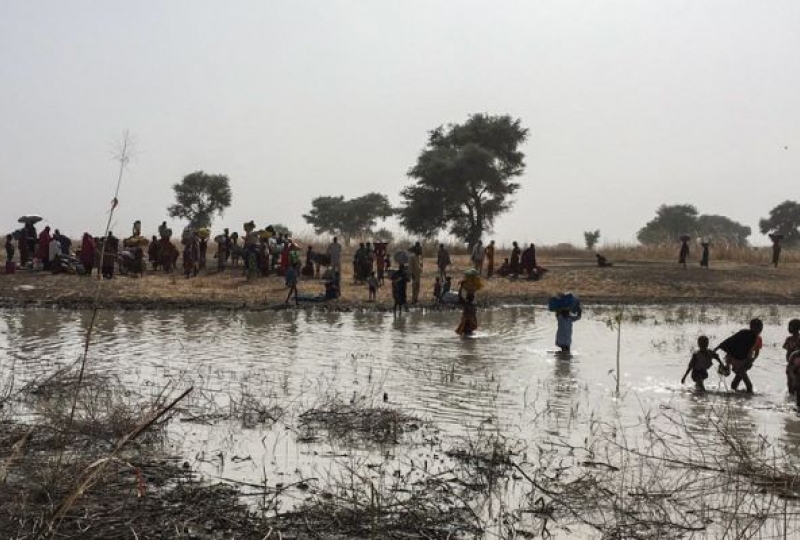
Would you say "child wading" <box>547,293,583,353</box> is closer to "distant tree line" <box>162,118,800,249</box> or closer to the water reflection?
the water reflection

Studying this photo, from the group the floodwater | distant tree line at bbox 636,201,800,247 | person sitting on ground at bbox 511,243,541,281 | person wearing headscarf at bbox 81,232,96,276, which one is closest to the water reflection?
the floodwater

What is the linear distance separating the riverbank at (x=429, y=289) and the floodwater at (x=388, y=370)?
69.8 inches

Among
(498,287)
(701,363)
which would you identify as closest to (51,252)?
(498,287)

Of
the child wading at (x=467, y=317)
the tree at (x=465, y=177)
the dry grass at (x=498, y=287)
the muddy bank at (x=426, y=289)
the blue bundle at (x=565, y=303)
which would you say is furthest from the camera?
the tree at (x=465, y=177)

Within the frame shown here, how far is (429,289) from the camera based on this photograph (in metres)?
28.3

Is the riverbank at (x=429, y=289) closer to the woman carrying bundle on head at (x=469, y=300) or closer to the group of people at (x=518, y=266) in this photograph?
the group of people at (x=518, y=266)

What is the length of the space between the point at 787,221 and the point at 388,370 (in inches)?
2564

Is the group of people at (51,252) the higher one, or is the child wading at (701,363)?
the group of people at (51,252)

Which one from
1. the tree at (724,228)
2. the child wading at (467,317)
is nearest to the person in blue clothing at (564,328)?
the child wading at (467,317)

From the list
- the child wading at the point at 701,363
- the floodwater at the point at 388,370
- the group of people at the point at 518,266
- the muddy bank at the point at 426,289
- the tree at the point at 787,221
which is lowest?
the floodwater at the point at 388,370

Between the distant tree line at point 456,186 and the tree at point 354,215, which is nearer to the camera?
the distant tree line at point 456,186

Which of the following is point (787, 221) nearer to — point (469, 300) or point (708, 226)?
point (708, 226)

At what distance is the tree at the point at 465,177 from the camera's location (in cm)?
4800

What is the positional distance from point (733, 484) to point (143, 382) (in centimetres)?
752
